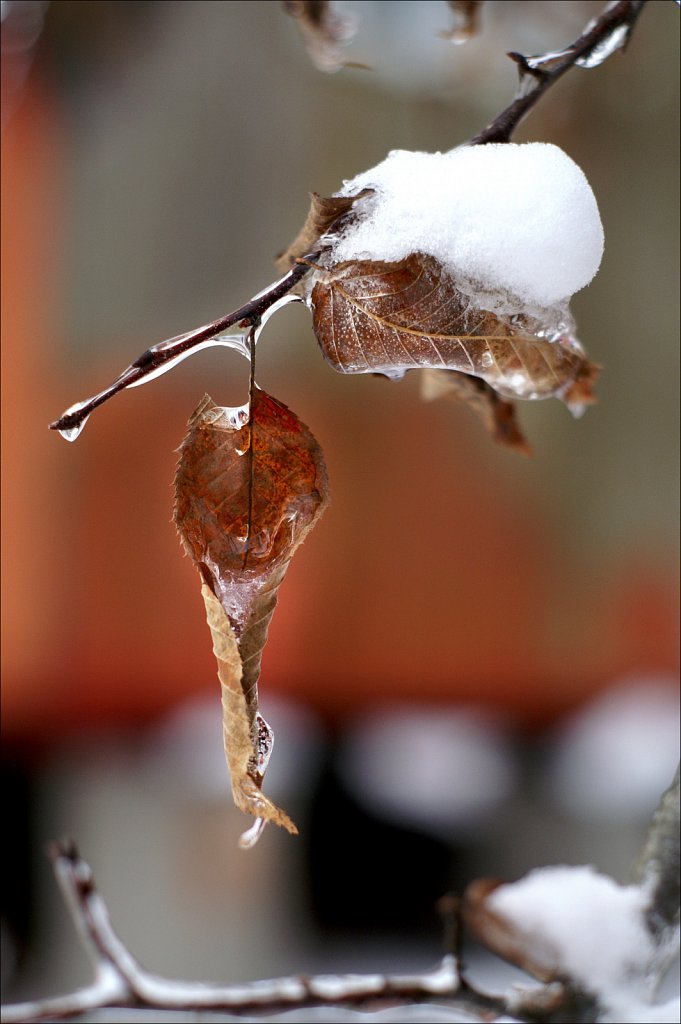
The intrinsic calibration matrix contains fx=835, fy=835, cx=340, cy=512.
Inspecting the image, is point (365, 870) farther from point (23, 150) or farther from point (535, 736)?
point (23, 150)

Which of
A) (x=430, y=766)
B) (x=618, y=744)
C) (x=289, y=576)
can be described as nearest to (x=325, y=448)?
(x=289, y=576)

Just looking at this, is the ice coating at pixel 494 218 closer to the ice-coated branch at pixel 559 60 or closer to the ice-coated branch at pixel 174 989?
the ice-coated branch at pixel 559 60

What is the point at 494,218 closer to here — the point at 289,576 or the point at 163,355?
the point at 163,355

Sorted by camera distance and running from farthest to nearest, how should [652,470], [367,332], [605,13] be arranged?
1. [652,470]
2. [605,13]
3. [367,332]

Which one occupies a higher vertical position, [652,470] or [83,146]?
[83,146]

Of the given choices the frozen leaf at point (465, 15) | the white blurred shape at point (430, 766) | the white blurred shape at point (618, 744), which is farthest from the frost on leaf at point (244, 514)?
the white blurred shape at point (618, 744)

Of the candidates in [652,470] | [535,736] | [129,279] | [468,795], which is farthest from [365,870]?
[129,279]
